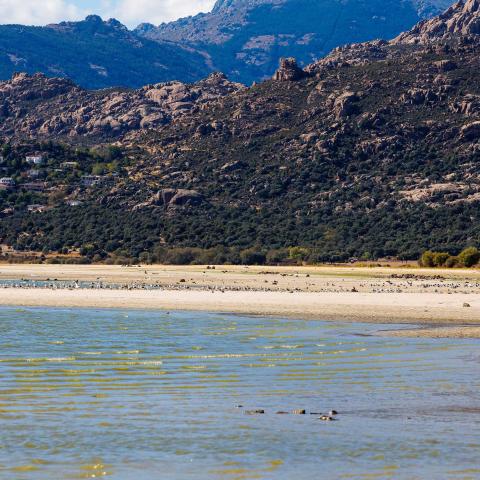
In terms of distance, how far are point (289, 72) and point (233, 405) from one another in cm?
12281

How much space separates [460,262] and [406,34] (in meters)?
121

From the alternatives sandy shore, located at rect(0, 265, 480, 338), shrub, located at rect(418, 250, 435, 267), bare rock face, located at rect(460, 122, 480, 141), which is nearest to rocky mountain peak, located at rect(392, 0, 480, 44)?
bare rock face, located at rect(460, 122, 480, 141)

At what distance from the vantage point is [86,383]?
25422mm

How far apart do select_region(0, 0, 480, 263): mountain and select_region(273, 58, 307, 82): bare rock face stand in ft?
1.83

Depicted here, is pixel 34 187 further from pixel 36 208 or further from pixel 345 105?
pixel 345 105

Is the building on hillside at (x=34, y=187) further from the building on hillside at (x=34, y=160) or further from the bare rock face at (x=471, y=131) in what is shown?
the bare rock face at (x=471, y=131)

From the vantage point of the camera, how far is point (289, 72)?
143m

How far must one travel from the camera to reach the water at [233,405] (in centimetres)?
Result: 1789

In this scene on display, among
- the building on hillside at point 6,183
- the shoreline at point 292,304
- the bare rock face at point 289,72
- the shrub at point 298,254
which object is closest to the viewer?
the shoreline at point 292,304

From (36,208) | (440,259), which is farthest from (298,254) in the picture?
(36,208)

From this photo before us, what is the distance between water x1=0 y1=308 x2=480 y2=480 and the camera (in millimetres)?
17891

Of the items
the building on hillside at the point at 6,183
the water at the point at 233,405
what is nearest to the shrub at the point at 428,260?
the water at the point at 233,405

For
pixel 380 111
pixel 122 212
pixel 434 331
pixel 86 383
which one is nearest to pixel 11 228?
pixel 122 212

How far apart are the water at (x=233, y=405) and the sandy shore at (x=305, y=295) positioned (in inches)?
308
